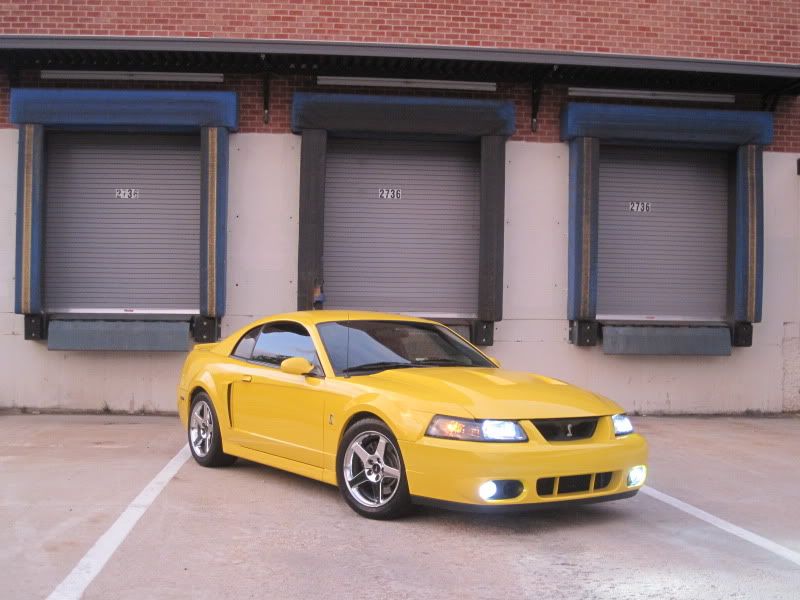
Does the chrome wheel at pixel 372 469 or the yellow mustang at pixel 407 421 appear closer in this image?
the yellow mustang at pixel 407 421

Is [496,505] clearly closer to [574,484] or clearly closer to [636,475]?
[574,484]

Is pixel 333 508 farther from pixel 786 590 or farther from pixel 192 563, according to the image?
pixel 786 590

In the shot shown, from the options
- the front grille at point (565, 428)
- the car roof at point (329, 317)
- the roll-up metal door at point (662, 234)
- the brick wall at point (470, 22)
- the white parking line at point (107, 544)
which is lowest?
the white parking line at point (107, 544)

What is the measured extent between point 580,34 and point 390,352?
7.65 meters

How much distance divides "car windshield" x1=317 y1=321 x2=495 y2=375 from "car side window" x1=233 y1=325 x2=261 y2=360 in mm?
877

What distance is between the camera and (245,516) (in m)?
6.48

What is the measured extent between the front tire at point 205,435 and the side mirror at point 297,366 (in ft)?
4.54

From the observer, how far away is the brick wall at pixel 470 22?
1280cm

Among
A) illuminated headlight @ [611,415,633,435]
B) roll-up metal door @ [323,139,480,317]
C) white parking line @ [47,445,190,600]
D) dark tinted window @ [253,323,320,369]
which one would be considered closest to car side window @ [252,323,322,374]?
dark tinted window @ [253,323,320,369]

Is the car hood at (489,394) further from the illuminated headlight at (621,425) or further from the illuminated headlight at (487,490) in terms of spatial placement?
the illuminated headlight at (487,490)

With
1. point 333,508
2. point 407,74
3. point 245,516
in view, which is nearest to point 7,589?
point 245,516

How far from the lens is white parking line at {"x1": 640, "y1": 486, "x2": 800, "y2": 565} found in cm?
574

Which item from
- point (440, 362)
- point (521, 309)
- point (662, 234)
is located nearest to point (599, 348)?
point (521, 309)

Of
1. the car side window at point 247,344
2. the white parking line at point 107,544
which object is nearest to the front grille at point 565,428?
the white parking line at point 107,544
